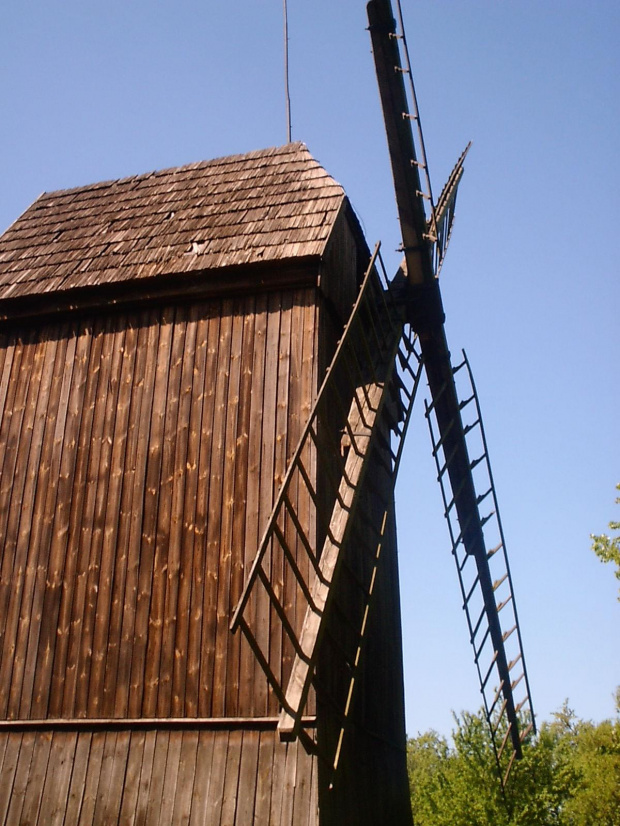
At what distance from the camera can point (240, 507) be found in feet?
24.5

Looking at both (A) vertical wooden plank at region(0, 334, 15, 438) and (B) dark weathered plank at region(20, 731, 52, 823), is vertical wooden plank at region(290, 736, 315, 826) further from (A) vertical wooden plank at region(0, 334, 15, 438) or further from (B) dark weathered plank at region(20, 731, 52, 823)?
(A) vertical wooden plank at region(0, 334, 15, 438)

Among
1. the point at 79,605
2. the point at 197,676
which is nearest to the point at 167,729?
the point at 197,676

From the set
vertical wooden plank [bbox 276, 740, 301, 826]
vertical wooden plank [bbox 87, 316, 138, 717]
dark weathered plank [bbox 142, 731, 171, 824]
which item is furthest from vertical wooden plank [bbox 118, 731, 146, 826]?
vertical wooden plank [bbox 276, 740, 301, 826]

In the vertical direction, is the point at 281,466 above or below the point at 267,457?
below

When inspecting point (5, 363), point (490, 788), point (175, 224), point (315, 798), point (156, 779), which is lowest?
point (315, 798)

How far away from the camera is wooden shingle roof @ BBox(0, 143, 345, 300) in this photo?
28.4 feet

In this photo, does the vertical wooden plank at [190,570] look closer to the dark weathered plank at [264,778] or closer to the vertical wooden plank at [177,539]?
the vertical wooden plank at [177,539]

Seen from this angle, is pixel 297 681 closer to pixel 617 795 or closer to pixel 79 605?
pixel 79 605

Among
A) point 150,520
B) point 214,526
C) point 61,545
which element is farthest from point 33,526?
point 214,526

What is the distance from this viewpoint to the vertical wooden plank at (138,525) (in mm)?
7152

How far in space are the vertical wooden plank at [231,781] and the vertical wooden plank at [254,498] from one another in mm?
227

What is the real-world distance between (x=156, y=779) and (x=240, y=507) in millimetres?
2256

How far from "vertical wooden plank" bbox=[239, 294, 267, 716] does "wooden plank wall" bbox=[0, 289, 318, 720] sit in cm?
1

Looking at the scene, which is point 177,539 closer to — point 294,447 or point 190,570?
point 190,570
